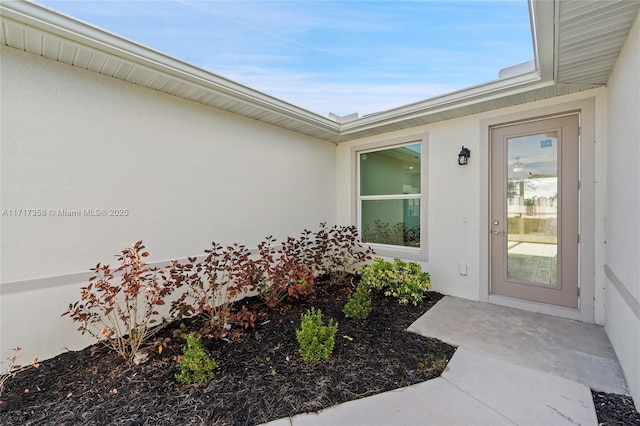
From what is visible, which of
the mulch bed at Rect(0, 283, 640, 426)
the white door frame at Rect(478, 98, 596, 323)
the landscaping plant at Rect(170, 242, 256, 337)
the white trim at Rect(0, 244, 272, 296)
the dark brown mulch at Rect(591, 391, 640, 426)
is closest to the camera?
the dark brown mulch at Rect(591, 391, 640, 426)

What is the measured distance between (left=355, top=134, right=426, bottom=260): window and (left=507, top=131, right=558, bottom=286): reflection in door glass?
1.22 metres

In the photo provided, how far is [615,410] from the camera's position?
1.78m

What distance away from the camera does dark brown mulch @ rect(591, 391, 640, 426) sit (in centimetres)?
169

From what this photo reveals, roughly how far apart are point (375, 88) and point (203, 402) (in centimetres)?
584

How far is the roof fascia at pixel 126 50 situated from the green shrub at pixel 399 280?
9.51 ft

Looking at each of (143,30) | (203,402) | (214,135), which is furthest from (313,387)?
(143,30)

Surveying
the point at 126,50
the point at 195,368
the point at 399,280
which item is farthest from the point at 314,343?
the point at 126,50

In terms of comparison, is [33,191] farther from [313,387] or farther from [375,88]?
[375,88]

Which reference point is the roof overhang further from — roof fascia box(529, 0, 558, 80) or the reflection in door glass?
the reflection in door glass

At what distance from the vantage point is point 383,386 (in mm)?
2059

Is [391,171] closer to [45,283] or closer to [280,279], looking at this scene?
[280,279]

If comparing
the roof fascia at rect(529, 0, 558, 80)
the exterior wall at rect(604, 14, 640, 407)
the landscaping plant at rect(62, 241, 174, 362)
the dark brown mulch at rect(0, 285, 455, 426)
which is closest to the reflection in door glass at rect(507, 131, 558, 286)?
the exterior wall at rect(604, 14, 640, 407)

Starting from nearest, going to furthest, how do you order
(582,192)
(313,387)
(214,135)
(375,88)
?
(313,387), (582,192), (214,135), (375,88)

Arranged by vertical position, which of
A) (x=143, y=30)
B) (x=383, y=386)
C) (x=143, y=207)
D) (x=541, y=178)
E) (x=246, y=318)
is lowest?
(x=383, y=386)
